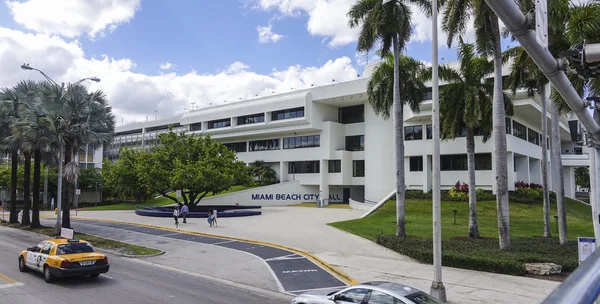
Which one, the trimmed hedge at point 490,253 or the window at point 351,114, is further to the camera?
the window at point 351,114

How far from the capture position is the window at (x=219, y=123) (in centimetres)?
6626

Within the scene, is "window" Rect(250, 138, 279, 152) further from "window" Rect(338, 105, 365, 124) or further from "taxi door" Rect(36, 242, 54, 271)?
"taxi door" Rect(36, 242, 54, 271)

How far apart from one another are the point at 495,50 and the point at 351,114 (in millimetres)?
38385

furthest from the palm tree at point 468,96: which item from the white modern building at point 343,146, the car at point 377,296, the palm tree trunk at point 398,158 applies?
the white modern building at point 343,146

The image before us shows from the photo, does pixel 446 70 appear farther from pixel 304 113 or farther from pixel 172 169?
pixel 304 113

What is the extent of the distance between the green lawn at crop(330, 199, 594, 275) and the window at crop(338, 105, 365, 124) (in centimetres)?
1830

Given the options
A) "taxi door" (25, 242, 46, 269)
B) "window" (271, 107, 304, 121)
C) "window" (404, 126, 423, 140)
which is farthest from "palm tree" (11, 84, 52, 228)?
"window" (404, 126, 423, 140)

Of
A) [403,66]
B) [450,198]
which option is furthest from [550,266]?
[450,198]

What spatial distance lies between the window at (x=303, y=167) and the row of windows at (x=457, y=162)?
47.9 feet

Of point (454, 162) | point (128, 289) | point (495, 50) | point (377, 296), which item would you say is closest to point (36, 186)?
point (128, 289)

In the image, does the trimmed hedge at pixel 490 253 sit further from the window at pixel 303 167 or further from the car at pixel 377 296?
the window at pixel 303 167

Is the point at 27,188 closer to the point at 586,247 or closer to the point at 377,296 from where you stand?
the point at 377,296

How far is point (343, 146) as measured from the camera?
56.6 metres

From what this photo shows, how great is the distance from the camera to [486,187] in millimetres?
41562
